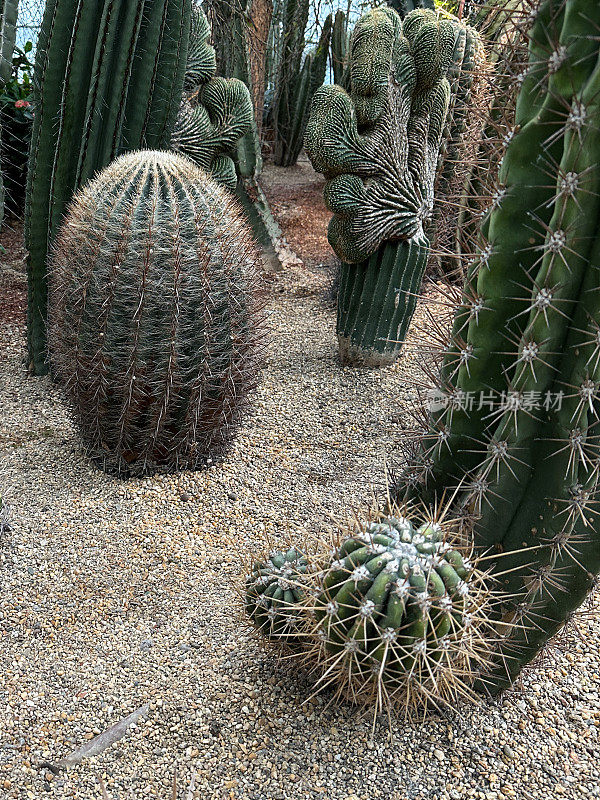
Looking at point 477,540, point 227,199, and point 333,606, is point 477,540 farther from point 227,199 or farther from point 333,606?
point 227,199

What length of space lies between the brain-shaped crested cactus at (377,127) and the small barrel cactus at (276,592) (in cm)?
242

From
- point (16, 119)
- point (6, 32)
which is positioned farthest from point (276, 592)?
point (16, 119)

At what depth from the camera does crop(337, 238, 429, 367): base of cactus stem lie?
4.21 meters

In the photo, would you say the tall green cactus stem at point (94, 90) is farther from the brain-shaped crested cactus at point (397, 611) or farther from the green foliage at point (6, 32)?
the brain-shaped crested cactus at point (397, 611)

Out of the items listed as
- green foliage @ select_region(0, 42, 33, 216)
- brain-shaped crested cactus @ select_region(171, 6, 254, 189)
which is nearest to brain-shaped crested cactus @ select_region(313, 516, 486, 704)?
brain-shaped crested cactus @ select_region(171, 6, 254, 189)

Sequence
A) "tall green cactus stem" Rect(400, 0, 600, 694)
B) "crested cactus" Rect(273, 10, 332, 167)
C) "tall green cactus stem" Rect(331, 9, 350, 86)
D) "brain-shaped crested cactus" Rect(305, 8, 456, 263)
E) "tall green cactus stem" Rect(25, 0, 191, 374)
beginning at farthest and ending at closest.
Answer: "crested cactus" Rect(273, 10, 332, 167) < "tall green cactus stem" Rect(331, 9, 350, 86) < "brain-shaped crested cactus" Rect(305, 8, 456, 263) < "tall green cactus stem" Rect(25, 0, 191, 374) < "tall green cactus stem" Rect(400, 0, 600, 694)

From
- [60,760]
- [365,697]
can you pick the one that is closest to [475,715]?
[365,697]

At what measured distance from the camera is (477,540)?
191 cm

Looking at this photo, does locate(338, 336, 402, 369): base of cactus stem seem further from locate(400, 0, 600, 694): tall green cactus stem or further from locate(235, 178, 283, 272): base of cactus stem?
locate(400, 0, 600, 694): tall green cactus stem

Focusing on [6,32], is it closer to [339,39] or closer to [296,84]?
[339,39]

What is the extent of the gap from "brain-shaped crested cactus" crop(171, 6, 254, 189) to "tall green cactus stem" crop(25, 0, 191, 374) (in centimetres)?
53

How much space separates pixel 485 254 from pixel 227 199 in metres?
1.68

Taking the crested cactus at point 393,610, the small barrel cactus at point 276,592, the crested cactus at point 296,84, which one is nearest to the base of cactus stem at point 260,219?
the crested cactus at point 296,84

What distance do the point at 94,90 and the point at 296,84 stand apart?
594 centimetres
